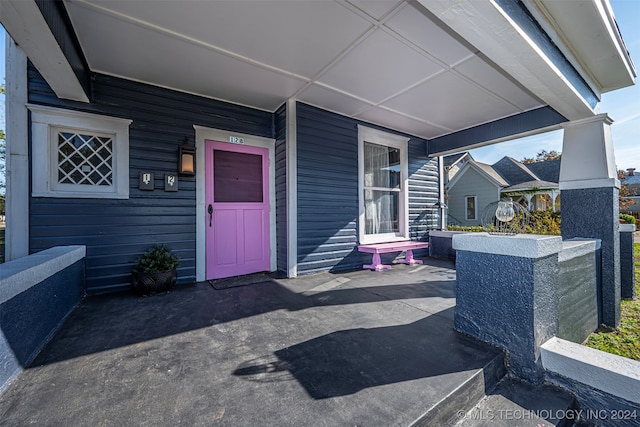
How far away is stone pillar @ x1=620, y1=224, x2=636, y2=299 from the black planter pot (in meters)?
5.21

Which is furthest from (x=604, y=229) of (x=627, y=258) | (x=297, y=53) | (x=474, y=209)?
(x=474, y=209)

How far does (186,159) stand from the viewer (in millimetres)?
3137

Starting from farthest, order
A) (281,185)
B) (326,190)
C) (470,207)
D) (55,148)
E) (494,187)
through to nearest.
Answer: (470,207), (494,187), (326,190), (281,185), (55,148)

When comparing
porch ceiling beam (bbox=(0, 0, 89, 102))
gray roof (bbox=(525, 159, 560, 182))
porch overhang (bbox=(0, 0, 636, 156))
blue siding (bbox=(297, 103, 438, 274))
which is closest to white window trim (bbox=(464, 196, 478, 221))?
gray roof (bbox=(525, 159, 560, 182))

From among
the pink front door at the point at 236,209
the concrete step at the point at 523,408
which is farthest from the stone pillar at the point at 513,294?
the pink front door at the point at 236,209

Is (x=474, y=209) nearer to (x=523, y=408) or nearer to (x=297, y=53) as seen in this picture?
(x=297, y=53)

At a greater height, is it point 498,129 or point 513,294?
point 498,129

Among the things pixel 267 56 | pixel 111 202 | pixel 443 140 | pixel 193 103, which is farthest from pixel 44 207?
pixel 443 140

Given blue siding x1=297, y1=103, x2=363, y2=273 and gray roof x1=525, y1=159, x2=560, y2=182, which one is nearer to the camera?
blue siding x1=297, y1=103, x2=363, y2=273

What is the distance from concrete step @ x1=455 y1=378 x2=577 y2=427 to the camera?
48.3 inches

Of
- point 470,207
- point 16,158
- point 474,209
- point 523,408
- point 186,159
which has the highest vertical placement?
point 186,159

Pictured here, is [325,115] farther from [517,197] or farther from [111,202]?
[517,197]

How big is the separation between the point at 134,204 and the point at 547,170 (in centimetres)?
1886

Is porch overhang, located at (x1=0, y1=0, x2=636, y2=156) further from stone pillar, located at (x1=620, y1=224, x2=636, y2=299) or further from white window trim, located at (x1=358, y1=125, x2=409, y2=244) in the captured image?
stone pillar, located at (x1=620, y1=224, x2=636, y2=299)
